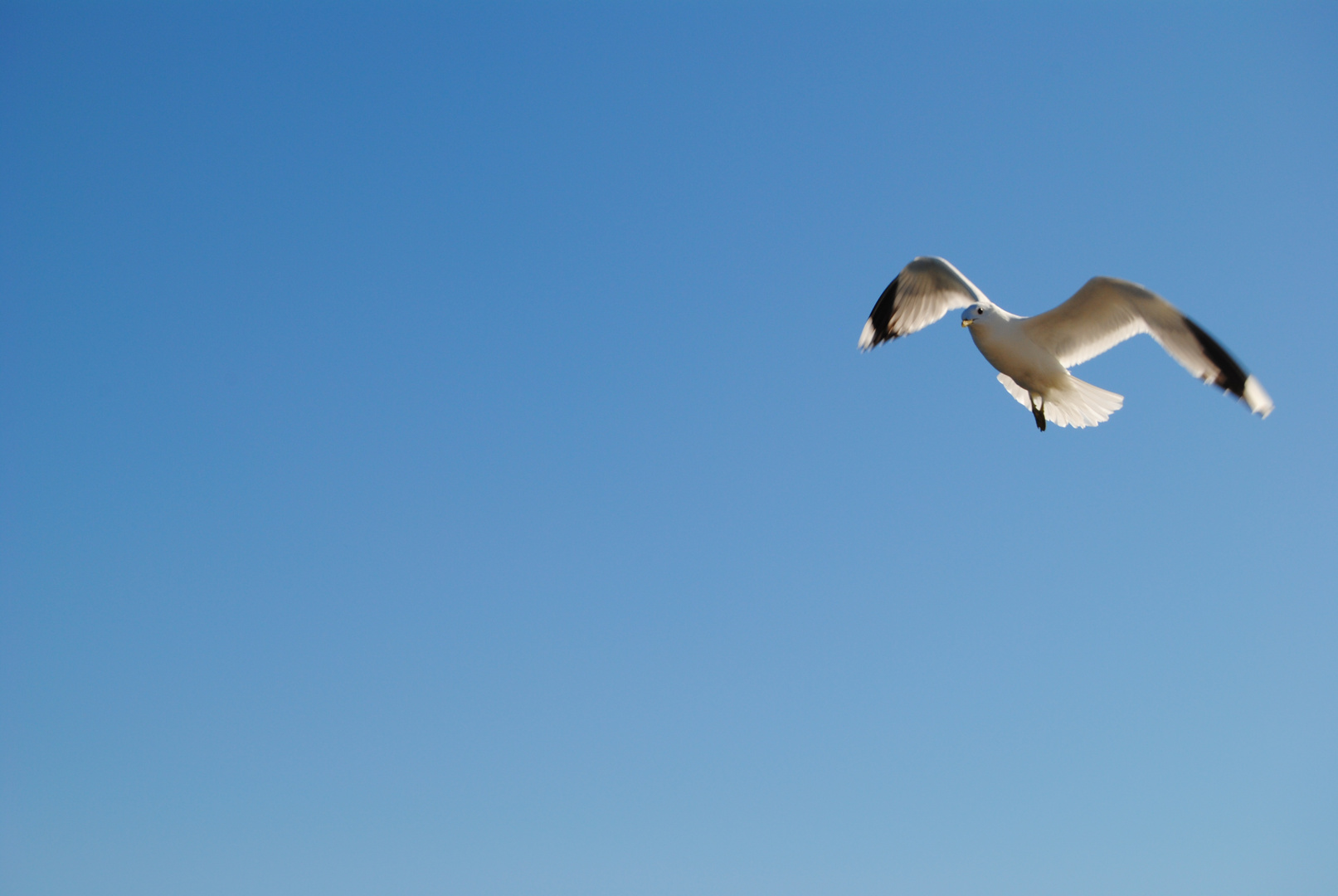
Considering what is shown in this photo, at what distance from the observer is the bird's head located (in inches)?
347

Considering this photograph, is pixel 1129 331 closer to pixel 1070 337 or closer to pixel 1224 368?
pixel 1070 337

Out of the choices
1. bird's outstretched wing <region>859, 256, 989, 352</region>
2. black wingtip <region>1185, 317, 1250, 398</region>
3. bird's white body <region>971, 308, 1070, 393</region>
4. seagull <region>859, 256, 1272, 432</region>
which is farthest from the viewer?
bird's outstretched wing <region>859, 256, 989, 352</region>

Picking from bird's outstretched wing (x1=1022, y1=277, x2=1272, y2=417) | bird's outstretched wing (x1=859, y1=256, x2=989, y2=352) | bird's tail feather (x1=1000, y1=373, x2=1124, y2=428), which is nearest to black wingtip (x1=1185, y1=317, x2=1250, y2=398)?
bird's outstretched wing (x1=1022, y1=277, x2=1272, y2=417)

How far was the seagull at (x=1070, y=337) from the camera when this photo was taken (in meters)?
7.89

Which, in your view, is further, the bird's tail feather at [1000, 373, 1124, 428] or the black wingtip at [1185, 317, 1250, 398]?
the bird's tail feather at [1000, 373, 1124, 428]

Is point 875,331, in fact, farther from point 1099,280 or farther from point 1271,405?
point 1271,405

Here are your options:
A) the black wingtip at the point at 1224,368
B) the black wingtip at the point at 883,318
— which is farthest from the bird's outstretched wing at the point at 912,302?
the black wingtip at the point at 1224,368

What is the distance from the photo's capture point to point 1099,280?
8.13 m

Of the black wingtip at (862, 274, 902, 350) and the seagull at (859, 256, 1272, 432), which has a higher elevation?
the black wingtip at (862, 274, 902, 350)

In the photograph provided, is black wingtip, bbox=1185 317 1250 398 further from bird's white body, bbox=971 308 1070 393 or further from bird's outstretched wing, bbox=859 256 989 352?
bird's outstretched wing, bbox=859 256 989 352

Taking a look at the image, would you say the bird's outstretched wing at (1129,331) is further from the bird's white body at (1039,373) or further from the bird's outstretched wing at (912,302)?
the bird's outstretched wing at (912,302)

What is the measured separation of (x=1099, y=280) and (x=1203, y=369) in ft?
3.69

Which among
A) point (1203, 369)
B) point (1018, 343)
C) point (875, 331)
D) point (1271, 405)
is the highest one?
point (875, 331)

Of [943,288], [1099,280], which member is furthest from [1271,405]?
[943,288]
